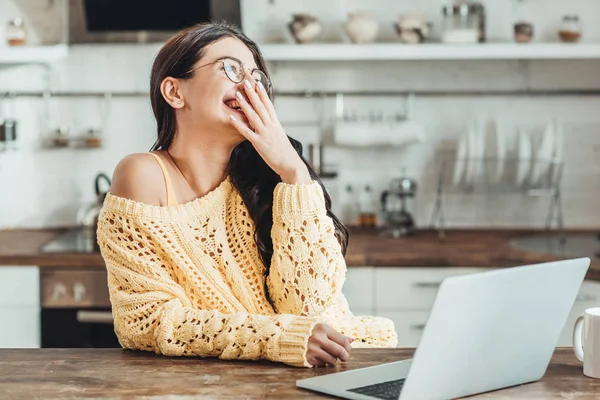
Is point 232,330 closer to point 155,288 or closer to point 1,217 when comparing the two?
point 155,288

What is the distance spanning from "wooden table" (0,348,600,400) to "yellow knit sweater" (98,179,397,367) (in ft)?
0.14

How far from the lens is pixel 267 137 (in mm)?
1806

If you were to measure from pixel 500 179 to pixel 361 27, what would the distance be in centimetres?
81

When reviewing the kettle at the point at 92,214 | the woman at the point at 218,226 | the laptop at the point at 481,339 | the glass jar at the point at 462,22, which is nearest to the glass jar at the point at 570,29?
the glass jar at the point at 462,22

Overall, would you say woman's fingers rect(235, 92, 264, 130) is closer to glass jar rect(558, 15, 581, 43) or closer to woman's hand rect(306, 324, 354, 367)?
woman's hand rect(306, 324, 354, 367)

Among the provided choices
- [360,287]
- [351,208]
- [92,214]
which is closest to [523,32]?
[351,208]

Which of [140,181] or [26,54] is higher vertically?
[26,54]

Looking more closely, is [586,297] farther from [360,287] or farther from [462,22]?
[462,22]

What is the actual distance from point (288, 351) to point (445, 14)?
2.23m

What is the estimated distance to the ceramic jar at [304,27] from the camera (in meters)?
3.50

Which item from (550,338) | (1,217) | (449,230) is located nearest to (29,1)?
(1,217)

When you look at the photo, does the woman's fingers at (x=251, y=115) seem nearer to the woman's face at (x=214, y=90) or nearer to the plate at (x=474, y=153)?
the woman's face at (x=214, y=90)

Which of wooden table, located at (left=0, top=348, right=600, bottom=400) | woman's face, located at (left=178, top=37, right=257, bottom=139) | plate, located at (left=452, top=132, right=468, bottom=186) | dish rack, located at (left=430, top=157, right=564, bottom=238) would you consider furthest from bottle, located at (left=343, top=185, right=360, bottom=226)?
wooden table, located at (left=0, top=348, right=600, bottom=400)

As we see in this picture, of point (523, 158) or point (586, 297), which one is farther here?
point (523, 158)
